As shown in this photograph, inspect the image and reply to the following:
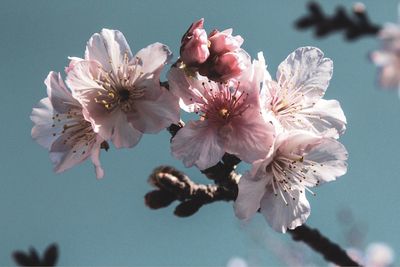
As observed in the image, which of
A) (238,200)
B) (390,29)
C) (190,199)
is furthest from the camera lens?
(190,199)

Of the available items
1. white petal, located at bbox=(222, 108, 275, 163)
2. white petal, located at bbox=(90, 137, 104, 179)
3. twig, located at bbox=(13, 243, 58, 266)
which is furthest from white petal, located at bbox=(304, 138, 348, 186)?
twig, located at bbox=(13, 243, 58, 266)

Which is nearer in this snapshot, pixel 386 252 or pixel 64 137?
pixel 64 137

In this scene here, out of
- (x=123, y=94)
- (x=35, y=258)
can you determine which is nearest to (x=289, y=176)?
(x=123, y=94)

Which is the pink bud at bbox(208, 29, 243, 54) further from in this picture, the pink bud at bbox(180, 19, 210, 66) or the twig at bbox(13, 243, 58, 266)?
the twig at bbox(13, 243, 58, 266)

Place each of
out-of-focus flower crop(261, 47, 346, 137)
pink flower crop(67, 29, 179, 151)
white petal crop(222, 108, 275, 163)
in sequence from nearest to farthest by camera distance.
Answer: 1. white petal crop(222, 108, 275, 163)
2. pink flower crop(67, 29, 179, 151)
3. out-of-focus flower crop(261, 47, 346, 137)

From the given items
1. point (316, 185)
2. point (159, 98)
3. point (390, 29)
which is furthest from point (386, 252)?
point (390, 29)

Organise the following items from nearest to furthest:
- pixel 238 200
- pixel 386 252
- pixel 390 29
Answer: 1. pixel 390 29
2. pixel 238 200
3. pixel 386 252

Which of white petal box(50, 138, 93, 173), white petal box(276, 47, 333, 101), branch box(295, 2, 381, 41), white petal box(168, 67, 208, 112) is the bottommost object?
white petal box(276, 47, 333, 101)

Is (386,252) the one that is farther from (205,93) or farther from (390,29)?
(390,29)
